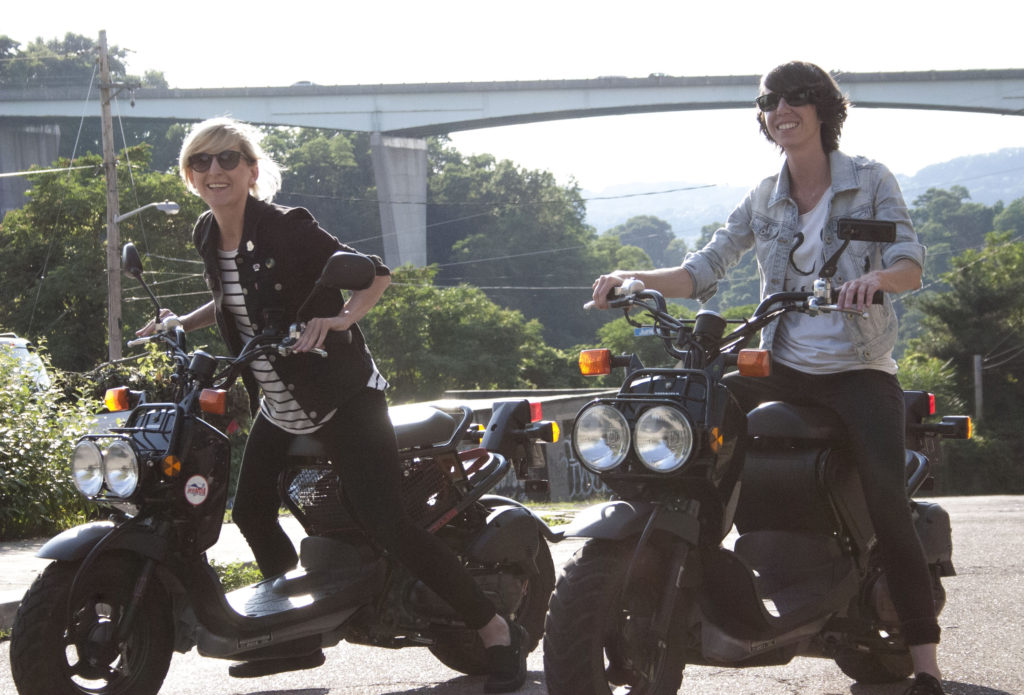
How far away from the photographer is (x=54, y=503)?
32.3ft

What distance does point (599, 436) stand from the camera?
3.67 metres

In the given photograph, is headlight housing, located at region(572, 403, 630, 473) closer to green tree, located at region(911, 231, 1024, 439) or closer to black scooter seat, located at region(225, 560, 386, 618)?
black scooter seat, located at region(225, 560, 386, 618)

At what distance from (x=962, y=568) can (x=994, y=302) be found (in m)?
53.2

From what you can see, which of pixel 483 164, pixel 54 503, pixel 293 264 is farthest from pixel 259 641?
pixel 483 164

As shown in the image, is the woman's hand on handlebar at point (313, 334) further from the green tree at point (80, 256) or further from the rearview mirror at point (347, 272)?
the green tree at point (80, 256)

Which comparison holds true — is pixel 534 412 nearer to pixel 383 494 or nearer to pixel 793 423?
pixel 383 494

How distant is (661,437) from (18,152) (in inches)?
3106

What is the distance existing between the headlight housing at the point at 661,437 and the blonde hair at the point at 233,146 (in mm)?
1617

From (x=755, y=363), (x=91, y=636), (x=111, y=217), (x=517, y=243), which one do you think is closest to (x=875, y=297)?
(x=755, y=363)

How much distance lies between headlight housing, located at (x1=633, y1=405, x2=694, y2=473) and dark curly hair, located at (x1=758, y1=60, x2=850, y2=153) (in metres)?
1.30

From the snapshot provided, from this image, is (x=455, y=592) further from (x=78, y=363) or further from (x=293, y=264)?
(x=78, y=363)

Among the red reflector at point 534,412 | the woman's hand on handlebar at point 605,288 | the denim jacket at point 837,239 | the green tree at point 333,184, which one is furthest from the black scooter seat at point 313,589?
the green tree at point 333,184

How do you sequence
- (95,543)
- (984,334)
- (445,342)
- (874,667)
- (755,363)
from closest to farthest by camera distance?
(755,363) < (95,543) < (874,667) < (984,334) < (445,342)

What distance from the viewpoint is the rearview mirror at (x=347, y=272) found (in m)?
3.87
